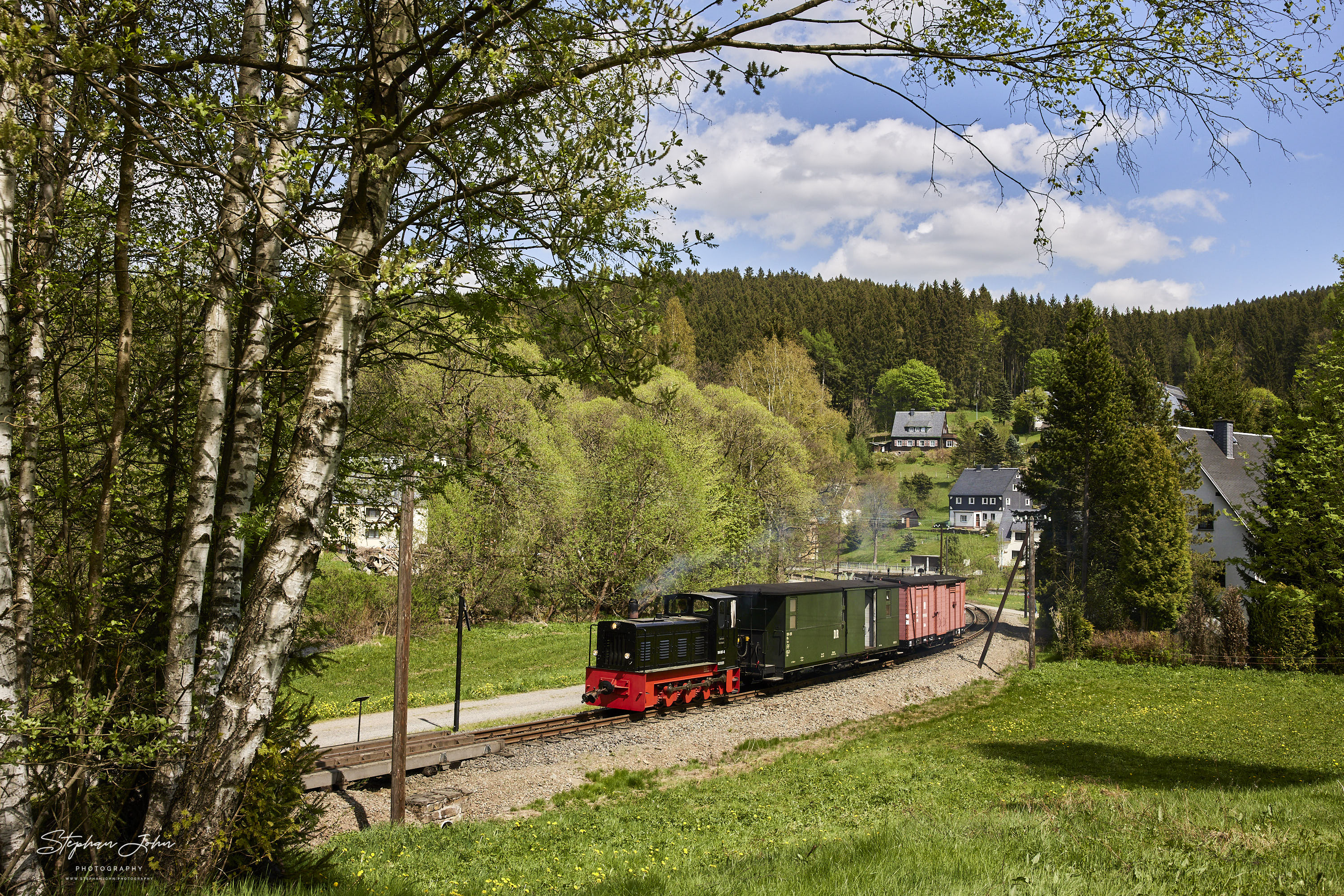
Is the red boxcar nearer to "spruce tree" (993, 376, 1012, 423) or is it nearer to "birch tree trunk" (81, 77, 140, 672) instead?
"birch tree trunk" (81, 77, 140, 672)

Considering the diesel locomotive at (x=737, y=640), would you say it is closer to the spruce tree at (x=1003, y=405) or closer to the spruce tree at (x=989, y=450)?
the spruce tree at (x=989, y=450)

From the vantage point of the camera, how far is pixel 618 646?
58.1 feet

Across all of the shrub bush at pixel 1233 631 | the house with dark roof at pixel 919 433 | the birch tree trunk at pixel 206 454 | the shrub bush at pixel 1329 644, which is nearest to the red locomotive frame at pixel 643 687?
the birch tree trunk at pixel 206 454

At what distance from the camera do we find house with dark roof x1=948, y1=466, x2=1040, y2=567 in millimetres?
78250

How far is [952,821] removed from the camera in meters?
8.11

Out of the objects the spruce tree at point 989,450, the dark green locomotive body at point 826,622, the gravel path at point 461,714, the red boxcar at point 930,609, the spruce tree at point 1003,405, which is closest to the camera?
the gravel path at point 461,714

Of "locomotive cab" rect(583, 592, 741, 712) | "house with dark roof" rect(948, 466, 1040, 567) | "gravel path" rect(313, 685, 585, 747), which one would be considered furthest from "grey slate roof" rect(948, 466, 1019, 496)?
"gravel path" rect(313, 685, 585, 747)

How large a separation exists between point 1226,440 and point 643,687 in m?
44.4

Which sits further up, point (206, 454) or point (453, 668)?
point (206, 454)

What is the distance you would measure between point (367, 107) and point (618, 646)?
14785mm

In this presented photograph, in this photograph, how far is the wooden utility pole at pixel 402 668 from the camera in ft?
36.0

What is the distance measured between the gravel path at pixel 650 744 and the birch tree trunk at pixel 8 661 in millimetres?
2983

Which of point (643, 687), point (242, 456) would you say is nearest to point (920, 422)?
point (643, 687)

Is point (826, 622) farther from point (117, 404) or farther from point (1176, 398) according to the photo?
point (1176, 398)
